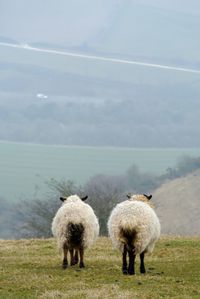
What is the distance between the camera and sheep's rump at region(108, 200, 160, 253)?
17.1 m

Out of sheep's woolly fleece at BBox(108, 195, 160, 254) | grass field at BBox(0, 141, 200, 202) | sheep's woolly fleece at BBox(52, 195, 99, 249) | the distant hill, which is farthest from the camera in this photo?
grass field at BBox(0, 141, 200, 202)

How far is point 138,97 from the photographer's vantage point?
160375mm

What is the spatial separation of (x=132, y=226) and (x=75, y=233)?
1952 millimetres

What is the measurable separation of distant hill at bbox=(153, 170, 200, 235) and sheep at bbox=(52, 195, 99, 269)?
48884mm

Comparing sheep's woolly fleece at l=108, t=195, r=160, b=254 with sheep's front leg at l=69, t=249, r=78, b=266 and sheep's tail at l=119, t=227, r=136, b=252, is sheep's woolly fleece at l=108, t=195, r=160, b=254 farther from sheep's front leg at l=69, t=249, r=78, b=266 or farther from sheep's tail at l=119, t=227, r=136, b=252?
sheep's front leg at l=69, t=249, r=78, b=266

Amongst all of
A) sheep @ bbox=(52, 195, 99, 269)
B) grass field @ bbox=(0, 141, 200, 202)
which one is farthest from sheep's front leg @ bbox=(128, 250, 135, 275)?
grass field @ bbox=(0, 141, 200, 202)

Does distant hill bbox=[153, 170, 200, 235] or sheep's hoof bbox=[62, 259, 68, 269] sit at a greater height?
distant hill bbox=[153, 170, 200, 235]

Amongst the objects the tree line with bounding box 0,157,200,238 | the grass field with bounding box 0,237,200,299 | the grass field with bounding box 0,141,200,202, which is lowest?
the grass field with bounding box 0,237,200,299

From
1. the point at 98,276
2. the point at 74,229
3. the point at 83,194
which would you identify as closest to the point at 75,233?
the point at 74,229

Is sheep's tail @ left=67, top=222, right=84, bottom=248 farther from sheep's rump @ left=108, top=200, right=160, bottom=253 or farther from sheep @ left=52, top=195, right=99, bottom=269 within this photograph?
sheep's rump @ left=108, top=200, right=160, bottom=253

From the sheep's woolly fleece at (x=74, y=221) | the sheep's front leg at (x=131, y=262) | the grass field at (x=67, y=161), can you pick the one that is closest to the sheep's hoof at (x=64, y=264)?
the sheep's woolly fleece at (x=74, y=221)

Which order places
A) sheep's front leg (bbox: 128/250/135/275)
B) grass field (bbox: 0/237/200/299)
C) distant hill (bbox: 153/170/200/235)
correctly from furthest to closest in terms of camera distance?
distant hill (bbox: 153/170/200/235), sheep's front leg (bbox: 128/250/135/275), grass field (bbox: 0/237/200/299)

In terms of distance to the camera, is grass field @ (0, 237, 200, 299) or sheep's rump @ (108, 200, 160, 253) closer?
grass field @ (0, 237, 200, 299)

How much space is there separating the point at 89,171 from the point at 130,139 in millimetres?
45142
